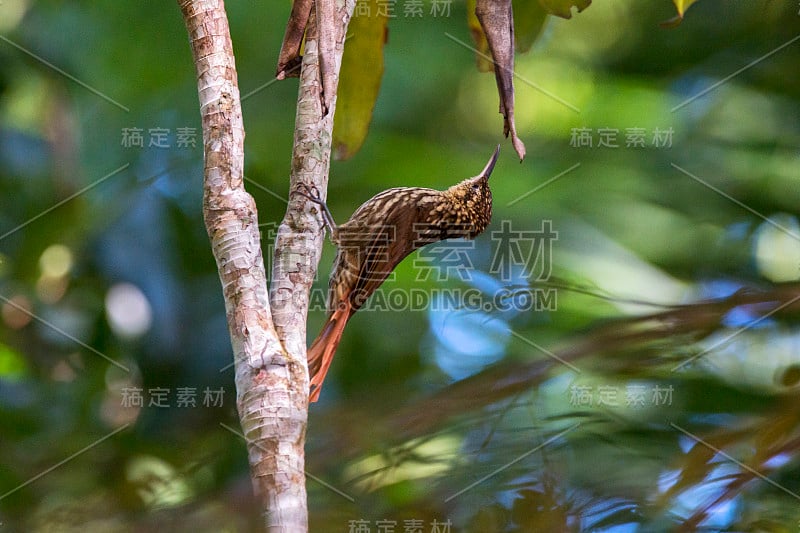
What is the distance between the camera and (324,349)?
6.39 feet

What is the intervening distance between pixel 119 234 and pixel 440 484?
5.99 feet

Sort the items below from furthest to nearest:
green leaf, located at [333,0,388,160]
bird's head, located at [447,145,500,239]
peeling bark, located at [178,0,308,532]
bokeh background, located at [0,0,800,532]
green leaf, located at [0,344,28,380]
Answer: green leaf, located at [0,344,28,380] → bird's head, located at [447,145,500,239] → bokeh background, located at [0,0,800,532] → green leaf, located at [333,0,388,160] → peeling bark, located at [178,0,308,532]

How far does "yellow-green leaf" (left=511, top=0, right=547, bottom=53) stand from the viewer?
2139 mm

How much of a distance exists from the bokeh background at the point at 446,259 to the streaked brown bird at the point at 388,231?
29cm

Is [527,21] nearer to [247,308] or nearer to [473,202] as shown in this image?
[473,202]

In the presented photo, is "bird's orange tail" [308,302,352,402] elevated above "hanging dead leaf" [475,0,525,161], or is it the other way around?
"hanging dead leaf" [475,0,525,161]

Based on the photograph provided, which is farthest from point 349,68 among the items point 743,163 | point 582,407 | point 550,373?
point 743,163

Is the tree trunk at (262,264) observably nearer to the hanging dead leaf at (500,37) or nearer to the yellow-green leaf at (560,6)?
the hanging dead leaf at (500,37)

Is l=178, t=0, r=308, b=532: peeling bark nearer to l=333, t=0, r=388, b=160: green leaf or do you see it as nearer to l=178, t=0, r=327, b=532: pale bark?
l=178, t=0, r=327, b=532: pale bark

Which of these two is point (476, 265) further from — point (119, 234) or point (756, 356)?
point (119, 234)

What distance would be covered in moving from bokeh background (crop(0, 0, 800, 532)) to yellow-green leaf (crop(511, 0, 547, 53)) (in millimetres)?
796

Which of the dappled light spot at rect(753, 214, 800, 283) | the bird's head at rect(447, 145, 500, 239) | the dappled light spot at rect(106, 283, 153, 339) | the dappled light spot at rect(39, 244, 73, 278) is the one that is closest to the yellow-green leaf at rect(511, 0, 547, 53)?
the bird's head at rect(447, 145, 500, 239)

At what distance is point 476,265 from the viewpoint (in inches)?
123

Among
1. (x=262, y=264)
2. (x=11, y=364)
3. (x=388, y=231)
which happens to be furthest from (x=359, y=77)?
(x=11, y=364)
